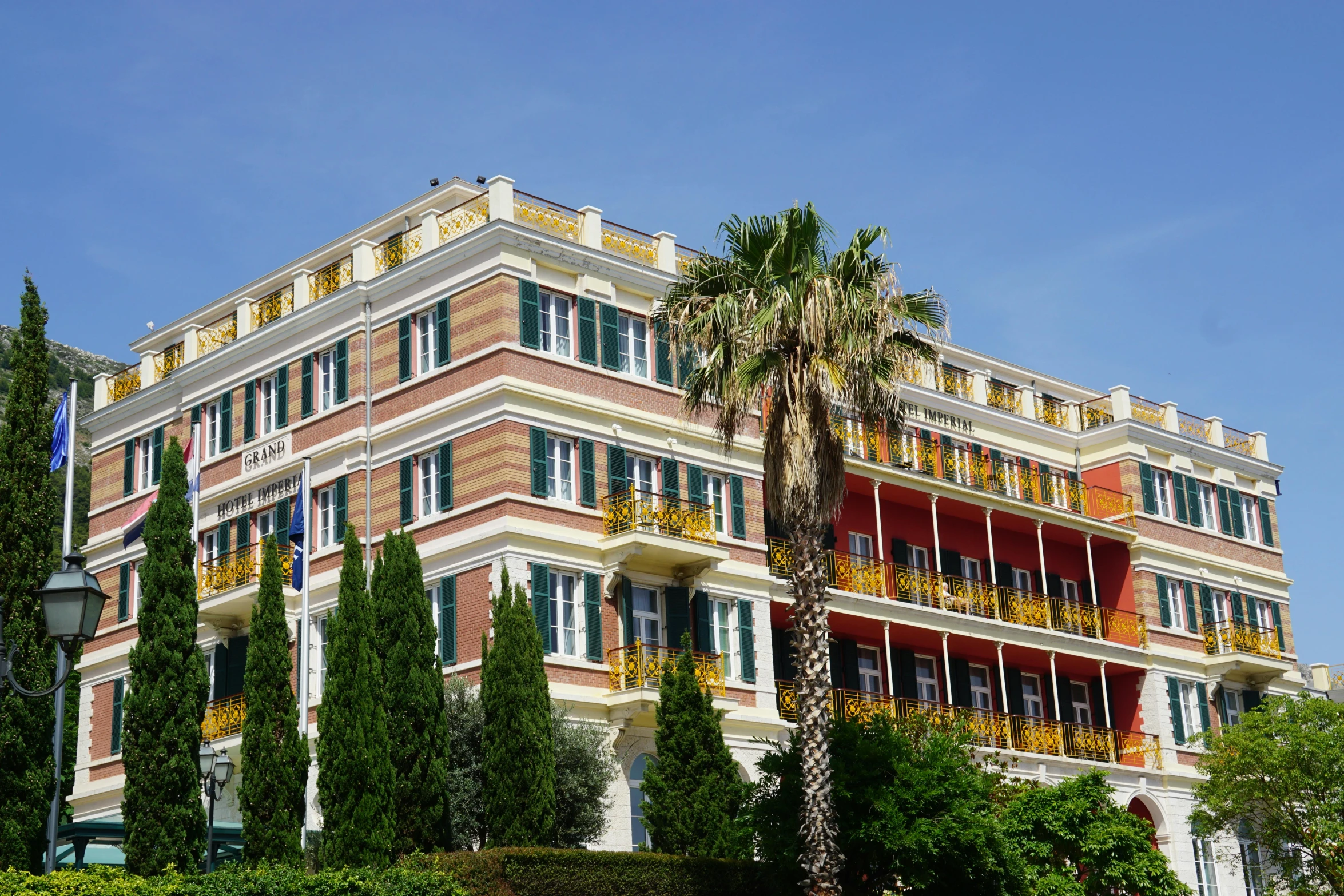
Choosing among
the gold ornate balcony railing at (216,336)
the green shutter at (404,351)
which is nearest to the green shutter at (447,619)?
the green shutter at (404,351)

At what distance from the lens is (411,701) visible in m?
28.7

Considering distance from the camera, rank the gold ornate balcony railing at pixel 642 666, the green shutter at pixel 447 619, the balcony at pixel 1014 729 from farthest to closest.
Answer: the balcony at pixel 1014 729, the green shutter at pixel 447 619, the gold ornate balcony railing at pixel 642 666

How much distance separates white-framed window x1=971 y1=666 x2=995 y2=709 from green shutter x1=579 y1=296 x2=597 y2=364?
1550cm

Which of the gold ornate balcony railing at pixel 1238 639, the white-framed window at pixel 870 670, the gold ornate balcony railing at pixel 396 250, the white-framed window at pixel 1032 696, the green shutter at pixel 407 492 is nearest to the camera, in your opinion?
the green shutter at pixel 407 492

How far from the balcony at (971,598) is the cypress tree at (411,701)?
432 inches

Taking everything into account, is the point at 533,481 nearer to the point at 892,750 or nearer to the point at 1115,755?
the point at 892,750

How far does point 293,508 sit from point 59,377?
7081 cm

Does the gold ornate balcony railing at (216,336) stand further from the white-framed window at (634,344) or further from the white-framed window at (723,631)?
the white-framed window at (723,631)

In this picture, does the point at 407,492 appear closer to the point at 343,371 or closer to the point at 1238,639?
the point at 343,371

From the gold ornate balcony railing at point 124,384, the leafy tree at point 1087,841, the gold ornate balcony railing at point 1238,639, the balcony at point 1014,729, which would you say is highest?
the gold ornate balcony railing at point 124,384

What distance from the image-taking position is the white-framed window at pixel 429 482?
35344 mm

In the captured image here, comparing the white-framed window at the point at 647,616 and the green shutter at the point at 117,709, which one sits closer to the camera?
the white-framed window at the point at 647,616

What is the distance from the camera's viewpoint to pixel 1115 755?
→ 45.8 m

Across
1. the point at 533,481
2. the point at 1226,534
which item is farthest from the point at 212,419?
the point at 1226,534
